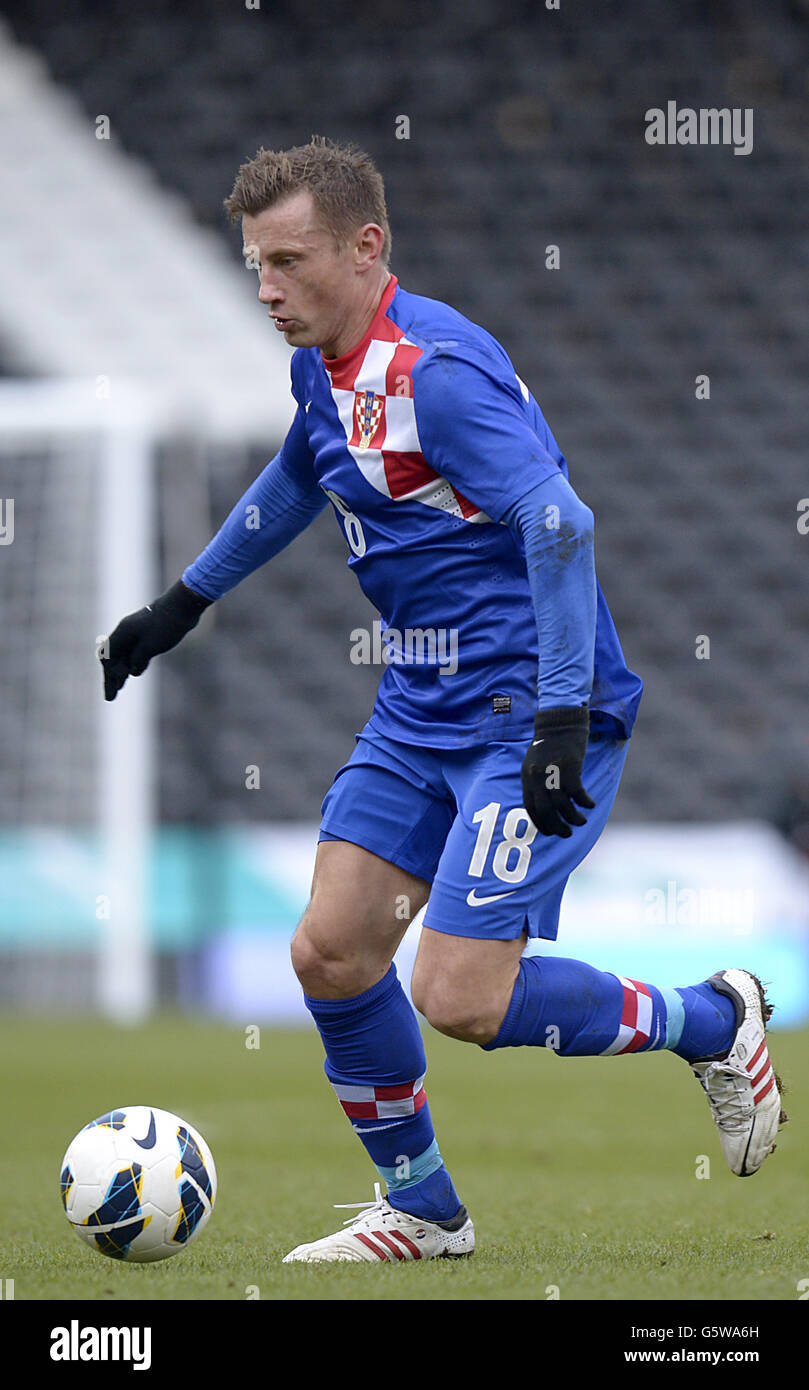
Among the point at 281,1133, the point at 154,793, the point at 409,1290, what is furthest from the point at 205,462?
the point at 409,1290

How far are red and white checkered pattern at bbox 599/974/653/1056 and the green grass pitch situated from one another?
13.1 inches

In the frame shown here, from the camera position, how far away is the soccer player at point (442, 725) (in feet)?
9.04

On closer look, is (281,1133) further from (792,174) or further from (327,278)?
(792,174)

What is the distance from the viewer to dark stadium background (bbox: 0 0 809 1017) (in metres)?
10.7

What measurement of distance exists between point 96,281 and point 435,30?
2.84 metres

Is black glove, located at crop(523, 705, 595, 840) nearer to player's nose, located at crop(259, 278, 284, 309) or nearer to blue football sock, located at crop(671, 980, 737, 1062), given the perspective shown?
blue football sock, located at crop(671, 980, 737, 1062)

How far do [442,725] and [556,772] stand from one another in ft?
1.14

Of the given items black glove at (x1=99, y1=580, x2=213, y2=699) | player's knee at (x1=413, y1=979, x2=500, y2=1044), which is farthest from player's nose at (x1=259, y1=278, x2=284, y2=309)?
player's knee at (x1=413, y1=979, x2=500, y2=1044)

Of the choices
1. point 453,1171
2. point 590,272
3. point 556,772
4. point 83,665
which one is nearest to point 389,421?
point 556,772

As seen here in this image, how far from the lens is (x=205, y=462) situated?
32.1 ft

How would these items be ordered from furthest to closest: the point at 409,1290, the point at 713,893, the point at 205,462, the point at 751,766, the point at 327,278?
the point at 751,766
the point at 205,462
the point at 713,893
the point at 327,278
the point at 409,1290

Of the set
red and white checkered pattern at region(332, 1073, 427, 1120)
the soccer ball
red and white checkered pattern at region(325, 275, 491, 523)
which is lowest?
the soccer ball

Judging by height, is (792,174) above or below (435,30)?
below

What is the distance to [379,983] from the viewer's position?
3.00 metres
